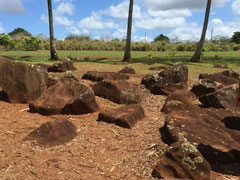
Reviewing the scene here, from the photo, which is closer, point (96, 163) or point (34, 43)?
point (96, 163)

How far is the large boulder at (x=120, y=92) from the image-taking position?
634cm

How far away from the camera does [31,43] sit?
32969 millimetres

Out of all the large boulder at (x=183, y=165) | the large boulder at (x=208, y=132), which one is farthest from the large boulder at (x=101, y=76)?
the large boulder at (x=183, y=165)

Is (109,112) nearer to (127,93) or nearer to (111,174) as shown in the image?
(127,93)

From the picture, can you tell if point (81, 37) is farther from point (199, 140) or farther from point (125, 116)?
point (199, 140)

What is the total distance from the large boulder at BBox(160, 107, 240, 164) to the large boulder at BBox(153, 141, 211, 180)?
1.50 feet

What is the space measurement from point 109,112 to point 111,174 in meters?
1.92

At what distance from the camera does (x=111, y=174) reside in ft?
10.8

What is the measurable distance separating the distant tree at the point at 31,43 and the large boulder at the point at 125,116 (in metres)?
30.1

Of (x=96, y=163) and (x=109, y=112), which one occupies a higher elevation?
(x=109, y=112)

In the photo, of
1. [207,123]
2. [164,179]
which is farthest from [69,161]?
[207,123]

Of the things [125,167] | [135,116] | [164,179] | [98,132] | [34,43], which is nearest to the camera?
[164,179]

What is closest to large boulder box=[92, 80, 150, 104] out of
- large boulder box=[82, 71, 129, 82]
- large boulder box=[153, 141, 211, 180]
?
large boulder box=[82, 71, 129, 82]

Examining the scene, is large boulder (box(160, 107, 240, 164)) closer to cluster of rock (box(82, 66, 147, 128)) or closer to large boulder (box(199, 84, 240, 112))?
cluster of rock (box(82, 66, 147, 128))
